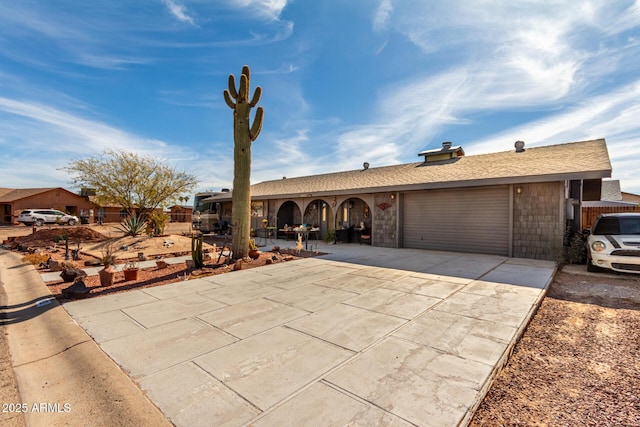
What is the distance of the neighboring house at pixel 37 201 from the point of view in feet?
92.4

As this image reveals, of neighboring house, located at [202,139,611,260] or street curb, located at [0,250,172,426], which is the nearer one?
street curb, located at [0,250,172,426]

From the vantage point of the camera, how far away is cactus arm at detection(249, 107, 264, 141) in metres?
8.23

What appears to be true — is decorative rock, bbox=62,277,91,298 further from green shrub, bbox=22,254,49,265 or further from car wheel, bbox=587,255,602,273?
car wheel, bbox=587,255,602,273

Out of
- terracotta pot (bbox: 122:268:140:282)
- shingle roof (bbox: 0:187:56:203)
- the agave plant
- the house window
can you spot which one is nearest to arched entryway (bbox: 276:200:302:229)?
the house window

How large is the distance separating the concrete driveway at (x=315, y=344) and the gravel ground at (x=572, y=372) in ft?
0.55

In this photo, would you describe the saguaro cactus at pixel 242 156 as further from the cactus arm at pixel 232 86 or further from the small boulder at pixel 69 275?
the small boulder at pixel 69 275

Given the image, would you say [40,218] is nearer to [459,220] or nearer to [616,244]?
[459,220]

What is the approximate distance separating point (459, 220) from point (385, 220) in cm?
282

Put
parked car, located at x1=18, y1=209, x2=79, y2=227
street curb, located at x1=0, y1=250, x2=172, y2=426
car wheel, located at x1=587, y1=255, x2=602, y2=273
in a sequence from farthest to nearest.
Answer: parked car, located at x1=18, y1=209, x2=79, y2=227
car wheel, located at x1=587, y1=255, x2=602, y2=273
street curb, located at x1=0, y1=250, x2=172, y2=426

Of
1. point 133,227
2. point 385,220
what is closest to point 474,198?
point 385,220

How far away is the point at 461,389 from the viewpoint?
2.20 meters

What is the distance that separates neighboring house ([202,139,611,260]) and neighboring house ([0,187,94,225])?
28.1m

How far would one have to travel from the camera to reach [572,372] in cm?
259

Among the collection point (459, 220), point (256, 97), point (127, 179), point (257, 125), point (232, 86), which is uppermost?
point (232, 86)
